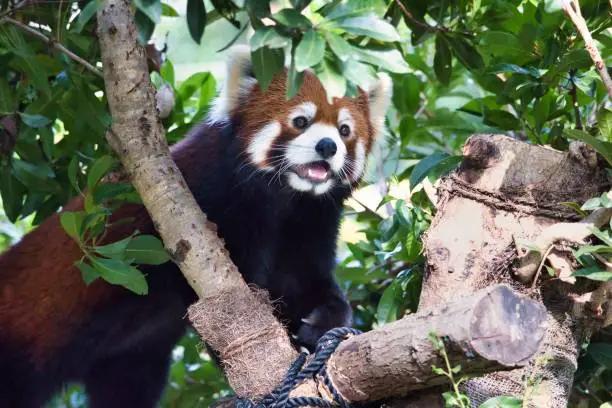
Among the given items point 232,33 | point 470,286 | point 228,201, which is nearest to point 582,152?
point 470,286

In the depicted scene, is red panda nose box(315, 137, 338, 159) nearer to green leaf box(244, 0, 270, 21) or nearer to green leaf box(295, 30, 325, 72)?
green leaf box(244, 0, 270, 21)

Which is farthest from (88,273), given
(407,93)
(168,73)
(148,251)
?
(407,93)

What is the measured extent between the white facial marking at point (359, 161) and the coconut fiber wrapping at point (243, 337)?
47.3 inches

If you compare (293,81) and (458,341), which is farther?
(293,81)

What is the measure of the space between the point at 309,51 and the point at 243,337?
3.08 ft

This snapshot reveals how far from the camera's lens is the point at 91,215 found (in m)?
2.81

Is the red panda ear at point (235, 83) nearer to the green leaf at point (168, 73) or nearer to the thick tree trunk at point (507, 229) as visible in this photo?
the green leaf at point (168, 73)

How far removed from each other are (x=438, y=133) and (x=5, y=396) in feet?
7.70

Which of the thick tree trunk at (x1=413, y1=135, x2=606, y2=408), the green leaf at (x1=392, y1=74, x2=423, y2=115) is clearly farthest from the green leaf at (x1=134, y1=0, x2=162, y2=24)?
the green leaf at (x1=392, y1=74, x2=423, y2=115)

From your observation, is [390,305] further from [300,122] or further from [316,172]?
[300,122]

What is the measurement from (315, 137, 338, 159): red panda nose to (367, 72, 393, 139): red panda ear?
54cm

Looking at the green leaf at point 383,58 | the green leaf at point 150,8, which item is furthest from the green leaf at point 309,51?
the green leaf at point 150,8

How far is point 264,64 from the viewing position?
257 centimetres

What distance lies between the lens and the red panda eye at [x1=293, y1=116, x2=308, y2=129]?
3846 mm
